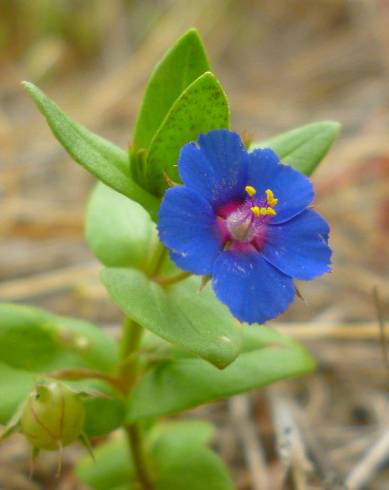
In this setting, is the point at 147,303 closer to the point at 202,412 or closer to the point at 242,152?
the point at 242,152

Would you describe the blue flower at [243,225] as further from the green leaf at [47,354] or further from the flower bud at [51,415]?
the green leaf at [47,354]

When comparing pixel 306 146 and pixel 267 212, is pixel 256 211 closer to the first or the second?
pixel 267 212

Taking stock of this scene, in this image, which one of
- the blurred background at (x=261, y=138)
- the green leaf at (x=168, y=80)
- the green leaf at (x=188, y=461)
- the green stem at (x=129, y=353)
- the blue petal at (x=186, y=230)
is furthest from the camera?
the blurred background at (x=261, y=138)

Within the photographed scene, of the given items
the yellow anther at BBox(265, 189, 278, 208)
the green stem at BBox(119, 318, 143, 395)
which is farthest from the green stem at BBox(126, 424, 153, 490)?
the yellow anther at BBox(265, 189, 278, 208)

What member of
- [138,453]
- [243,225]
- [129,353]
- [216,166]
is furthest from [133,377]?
[216,166]

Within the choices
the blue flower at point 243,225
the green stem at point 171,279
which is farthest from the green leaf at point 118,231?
the blue flower at point 243,225

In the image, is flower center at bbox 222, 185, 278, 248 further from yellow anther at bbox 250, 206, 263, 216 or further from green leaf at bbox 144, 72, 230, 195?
green leaf at bbox 144, 72, 230, 195
